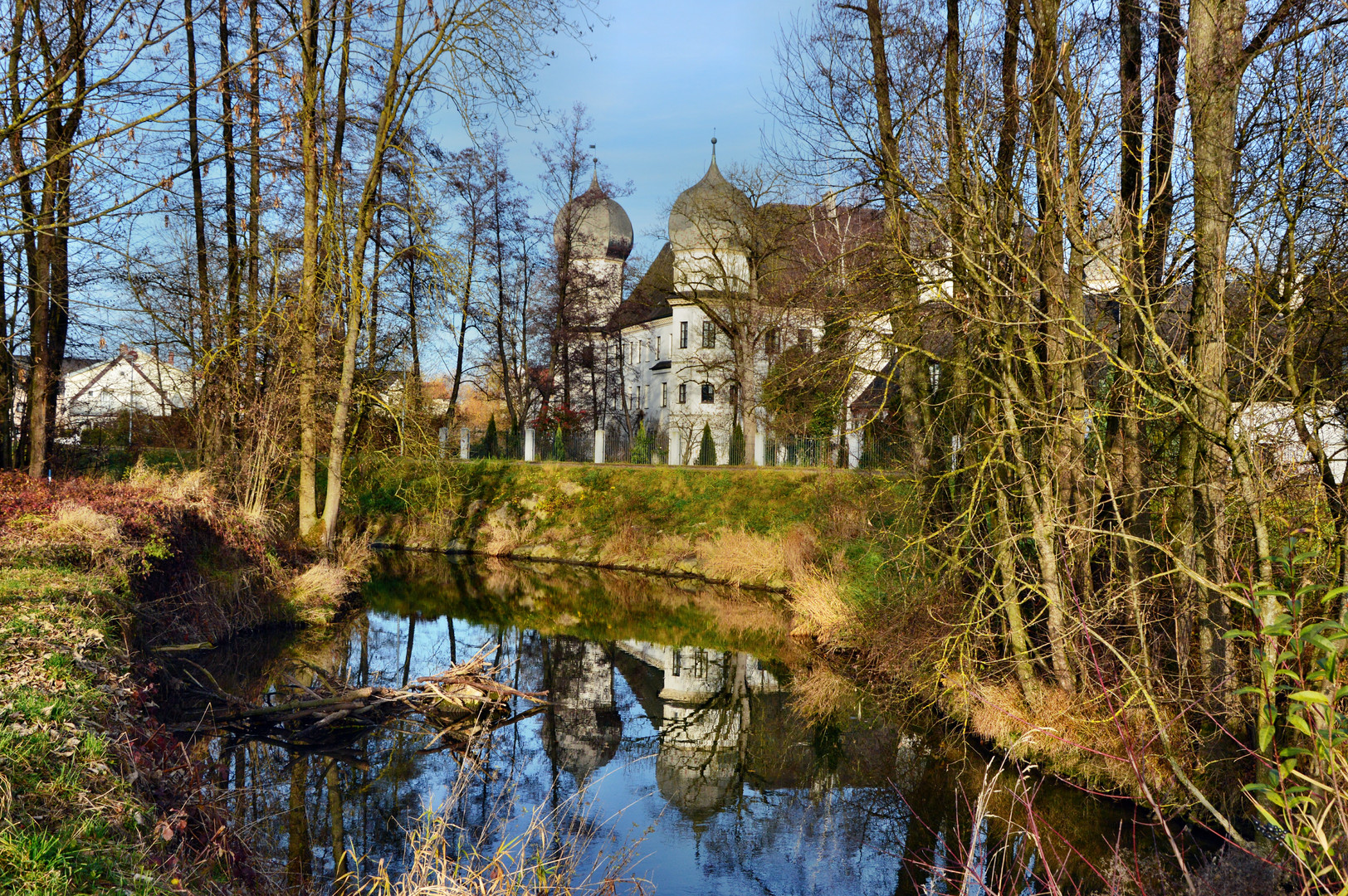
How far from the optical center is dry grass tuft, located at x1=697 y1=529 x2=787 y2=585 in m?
20.1

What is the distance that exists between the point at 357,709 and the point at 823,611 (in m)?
7.25

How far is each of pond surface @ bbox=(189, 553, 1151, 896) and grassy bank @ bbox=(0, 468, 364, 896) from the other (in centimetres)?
72

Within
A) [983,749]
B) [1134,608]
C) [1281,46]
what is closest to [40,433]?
[983,749]

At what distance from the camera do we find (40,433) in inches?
569

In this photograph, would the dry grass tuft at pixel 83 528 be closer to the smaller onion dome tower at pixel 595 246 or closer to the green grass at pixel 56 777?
the green grass at pixel 56 777

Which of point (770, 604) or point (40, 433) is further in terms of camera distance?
point (770, 604)

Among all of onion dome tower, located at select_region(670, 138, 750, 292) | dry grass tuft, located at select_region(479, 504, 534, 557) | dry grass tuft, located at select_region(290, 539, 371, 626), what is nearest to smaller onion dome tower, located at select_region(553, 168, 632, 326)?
onion dome tower, located at select_region(670, 138, 750, 292)

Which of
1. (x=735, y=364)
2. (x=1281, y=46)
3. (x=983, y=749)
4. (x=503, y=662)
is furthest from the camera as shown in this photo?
(x=735, y=364)

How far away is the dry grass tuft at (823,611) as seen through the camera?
47.7ft

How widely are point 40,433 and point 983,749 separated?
44.0 feet

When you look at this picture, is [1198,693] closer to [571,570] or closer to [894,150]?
[894,150]

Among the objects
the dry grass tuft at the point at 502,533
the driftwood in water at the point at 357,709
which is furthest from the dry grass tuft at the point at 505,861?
the dry grass tuft at the point at 502,533

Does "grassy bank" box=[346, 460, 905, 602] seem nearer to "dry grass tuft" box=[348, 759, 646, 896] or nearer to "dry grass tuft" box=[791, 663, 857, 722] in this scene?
"dry grass tuft" box=[791, 663, 857, 722]

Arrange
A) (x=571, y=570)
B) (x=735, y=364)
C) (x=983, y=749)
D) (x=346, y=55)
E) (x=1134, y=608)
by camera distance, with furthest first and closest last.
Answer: (x=735, y=364), (x=571, y=570), (x=346, y=55), (x=983, y=749), (x=1134, y=608)
